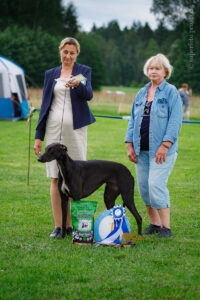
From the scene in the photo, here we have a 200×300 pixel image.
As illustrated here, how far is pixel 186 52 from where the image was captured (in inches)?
237

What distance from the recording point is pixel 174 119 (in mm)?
4262

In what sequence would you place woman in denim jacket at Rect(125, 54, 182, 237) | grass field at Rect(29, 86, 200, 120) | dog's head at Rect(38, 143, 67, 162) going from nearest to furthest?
dog's head at Rect(38, 143, 67, 162) → woman in denim jacket at Rect(125, 54, 182, 237) → grass field at Rect(29, 86, 200, 120)

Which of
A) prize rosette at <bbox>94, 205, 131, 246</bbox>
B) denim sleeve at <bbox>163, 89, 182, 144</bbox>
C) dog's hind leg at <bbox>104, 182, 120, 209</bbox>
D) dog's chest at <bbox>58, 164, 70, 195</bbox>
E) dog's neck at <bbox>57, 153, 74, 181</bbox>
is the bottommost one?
prize rosette at <bbox>94, 205, 131, 246</bbox>

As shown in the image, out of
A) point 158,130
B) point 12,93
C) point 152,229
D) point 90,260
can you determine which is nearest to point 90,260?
point 90,260

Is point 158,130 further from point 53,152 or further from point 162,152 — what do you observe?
point 53,152

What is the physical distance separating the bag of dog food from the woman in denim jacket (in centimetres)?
64

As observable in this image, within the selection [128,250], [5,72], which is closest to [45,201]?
[128,250]

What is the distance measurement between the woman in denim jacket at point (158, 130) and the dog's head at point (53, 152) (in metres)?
0.79

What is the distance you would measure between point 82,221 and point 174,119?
1.31 metres

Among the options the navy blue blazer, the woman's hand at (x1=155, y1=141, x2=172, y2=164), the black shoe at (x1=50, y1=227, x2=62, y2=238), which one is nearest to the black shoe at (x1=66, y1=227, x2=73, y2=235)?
the black shoe at (x1=50, y1=227, x2=62, y2=238)

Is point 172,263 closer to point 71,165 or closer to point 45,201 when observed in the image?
point 71,165

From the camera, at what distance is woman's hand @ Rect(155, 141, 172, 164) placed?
4234 mm

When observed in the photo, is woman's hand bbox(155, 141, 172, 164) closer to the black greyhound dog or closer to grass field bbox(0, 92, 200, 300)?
the black greyhound dog

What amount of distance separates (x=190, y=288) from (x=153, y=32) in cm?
537
